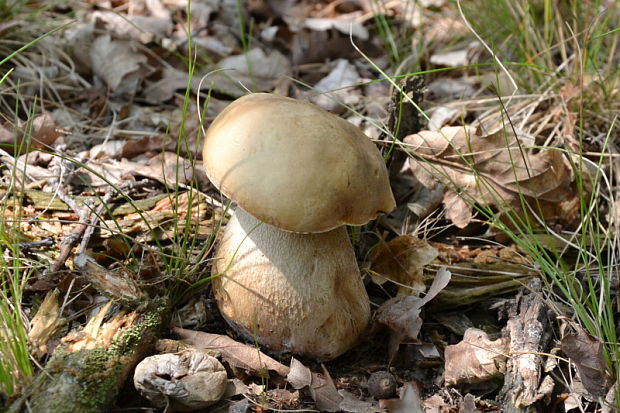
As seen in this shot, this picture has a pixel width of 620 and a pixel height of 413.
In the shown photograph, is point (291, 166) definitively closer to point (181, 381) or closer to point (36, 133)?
point (181, 381)

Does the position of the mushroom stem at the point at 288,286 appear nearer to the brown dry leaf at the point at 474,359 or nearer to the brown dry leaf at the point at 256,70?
the brown dry leaf at the point at 474,359

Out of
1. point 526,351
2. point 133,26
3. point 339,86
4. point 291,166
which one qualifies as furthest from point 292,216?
point 133,26

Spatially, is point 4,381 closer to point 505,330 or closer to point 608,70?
point 505,330

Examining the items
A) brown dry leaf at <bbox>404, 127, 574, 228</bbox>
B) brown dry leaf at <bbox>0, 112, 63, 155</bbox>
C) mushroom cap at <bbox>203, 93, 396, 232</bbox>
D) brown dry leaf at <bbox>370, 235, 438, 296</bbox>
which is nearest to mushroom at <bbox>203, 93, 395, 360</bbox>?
mushroom cap at <bbox>203, 93, 396, 232</bbox>

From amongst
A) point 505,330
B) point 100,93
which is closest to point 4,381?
point 505,330

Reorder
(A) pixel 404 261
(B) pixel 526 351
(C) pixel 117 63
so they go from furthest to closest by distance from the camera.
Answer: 1. (C) pixel 117 63
2. (A) pixel 404 261
3. (B) pixel 526 351

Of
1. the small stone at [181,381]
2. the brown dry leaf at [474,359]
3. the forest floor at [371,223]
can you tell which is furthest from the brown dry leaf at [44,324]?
the brown dry leaf at [474,359]
